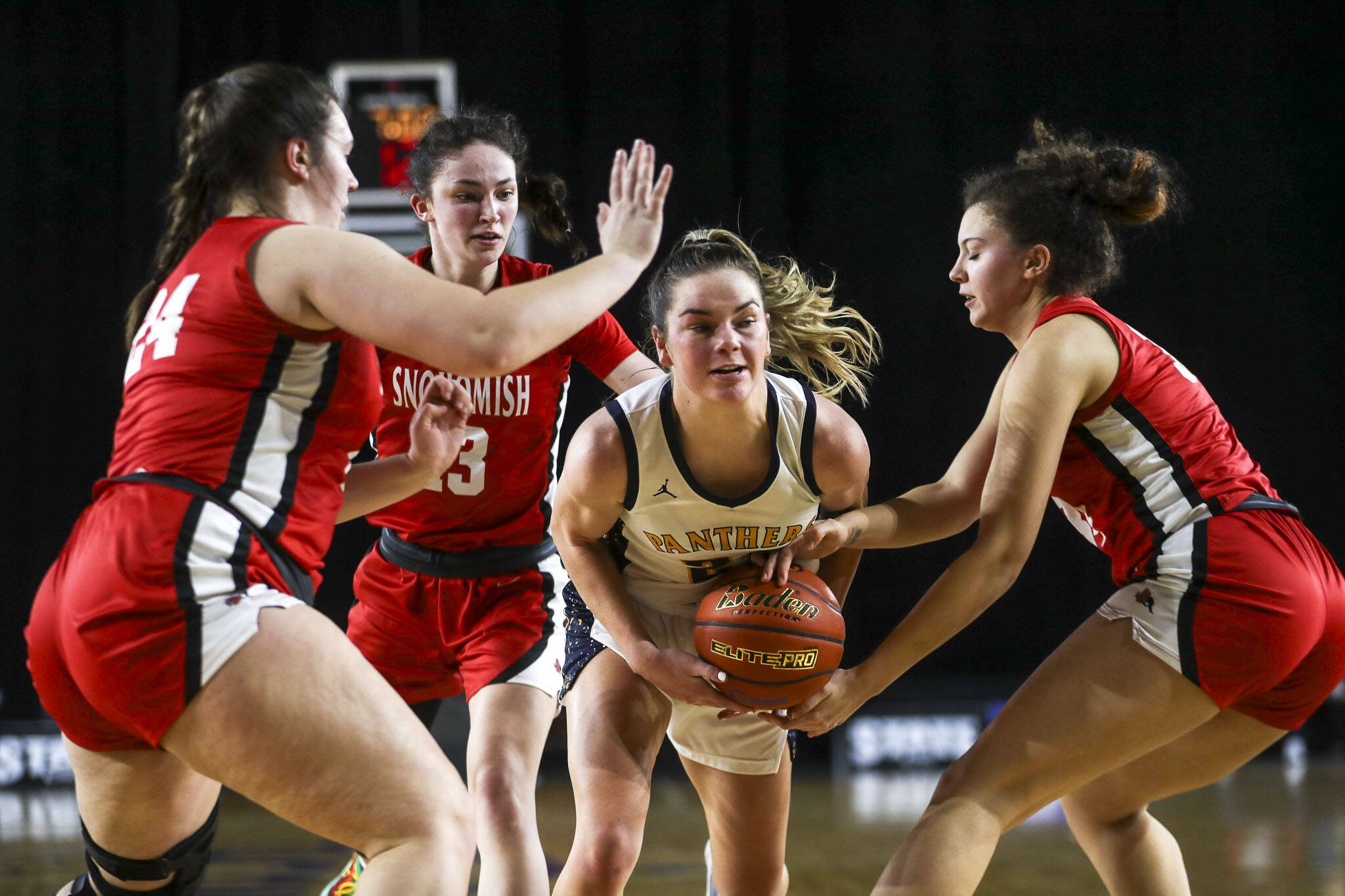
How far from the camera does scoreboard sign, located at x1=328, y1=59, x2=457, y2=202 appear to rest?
557cm

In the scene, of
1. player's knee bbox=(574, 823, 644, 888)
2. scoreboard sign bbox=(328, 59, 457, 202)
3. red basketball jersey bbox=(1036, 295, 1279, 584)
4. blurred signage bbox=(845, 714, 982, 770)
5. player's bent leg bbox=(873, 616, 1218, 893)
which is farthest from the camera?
blurred signage bbox=(845, 714, 982, 770)

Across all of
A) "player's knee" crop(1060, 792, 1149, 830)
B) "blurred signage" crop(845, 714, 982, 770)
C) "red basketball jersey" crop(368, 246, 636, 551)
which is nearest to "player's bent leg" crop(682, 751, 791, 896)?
Result: "player's knee" crop(1060, 792, 1149, 830)

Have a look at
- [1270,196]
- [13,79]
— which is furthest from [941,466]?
[13,79]

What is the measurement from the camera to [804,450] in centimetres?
249

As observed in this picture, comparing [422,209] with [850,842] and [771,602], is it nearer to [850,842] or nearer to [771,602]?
[771,602]

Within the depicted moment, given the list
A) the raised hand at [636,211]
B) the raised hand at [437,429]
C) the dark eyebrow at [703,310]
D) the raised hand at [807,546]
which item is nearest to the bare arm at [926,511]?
the raised hand at [807,546]

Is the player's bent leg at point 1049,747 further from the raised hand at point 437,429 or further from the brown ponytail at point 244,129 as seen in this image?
the brown ponytail at point 244,129

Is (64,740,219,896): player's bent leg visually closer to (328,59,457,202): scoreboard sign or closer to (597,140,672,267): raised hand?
(597,140,672,267): raised hand

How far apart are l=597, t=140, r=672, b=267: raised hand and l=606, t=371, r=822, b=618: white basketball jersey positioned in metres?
0.60

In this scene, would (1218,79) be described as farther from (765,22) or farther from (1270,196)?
(765,22)

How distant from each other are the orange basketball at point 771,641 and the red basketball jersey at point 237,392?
86 cm

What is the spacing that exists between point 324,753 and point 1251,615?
1.56 metres

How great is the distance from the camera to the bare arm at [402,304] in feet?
5.48

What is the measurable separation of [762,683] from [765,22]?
4561 mm
